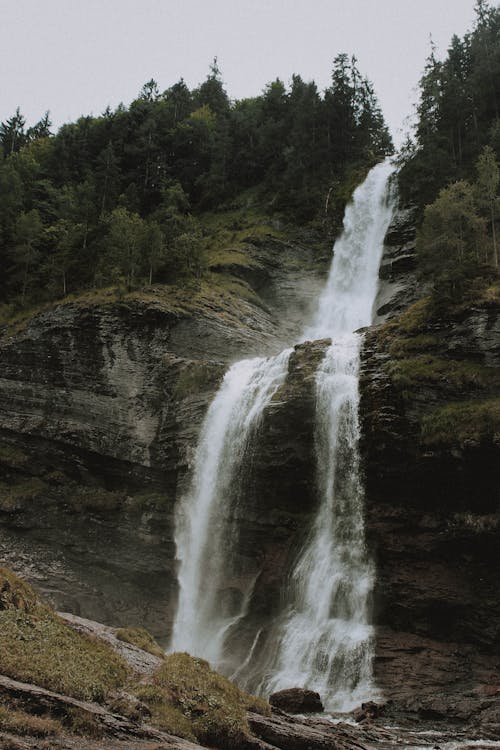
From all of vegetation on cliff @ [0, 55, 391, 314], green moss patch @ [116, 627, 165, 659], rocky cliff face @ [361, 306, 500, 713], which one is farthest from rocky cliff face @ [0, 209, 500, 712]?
green moss patch @ [116, 627, 165, 659]

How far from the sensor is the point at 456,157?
41594 mm

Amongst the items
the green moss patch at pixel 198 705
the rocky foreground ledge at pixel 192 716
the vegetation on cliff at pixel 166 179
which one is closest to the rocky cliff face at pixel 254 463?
the rocky foreground ledge at pixel 192 716

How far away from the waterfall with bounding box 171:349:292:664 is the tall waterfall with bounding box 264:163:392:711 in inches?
123

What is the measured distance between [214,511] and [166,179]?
40271 millimetres

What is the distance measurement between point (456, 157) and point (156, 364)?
26.5 meters

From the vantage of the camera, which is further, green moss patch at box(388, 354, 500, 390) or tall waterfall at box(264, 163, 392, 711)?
green moss patch at box(388, 354, 500, 390)

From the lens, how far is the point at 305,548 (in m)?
23.5

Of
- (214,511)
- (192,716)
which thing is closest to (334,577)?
(214,511)

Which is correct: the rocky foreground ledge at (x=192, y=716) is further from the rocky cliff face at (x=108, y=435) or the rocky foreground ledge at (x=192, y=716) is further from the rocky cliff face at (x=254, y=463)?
the rocky cliff face at (x=108, y=435)

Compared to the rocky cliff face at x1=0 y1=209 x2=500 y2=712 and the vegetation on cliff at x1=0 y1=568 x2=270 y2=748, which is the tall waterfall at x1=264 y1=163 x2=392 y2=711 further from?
the vegetation on cliff at x1=0 y1=568 x2=270 y2=748

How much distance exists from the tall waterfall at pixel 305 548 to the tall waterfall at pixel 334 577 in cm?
4

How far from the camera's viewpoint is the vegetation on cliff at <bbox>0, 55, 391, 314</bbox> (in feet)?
134

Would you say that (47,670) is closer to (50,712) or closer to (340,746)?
(50,712)

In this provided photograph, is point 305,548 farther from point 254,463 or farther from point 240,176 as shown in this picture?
point 240,176
